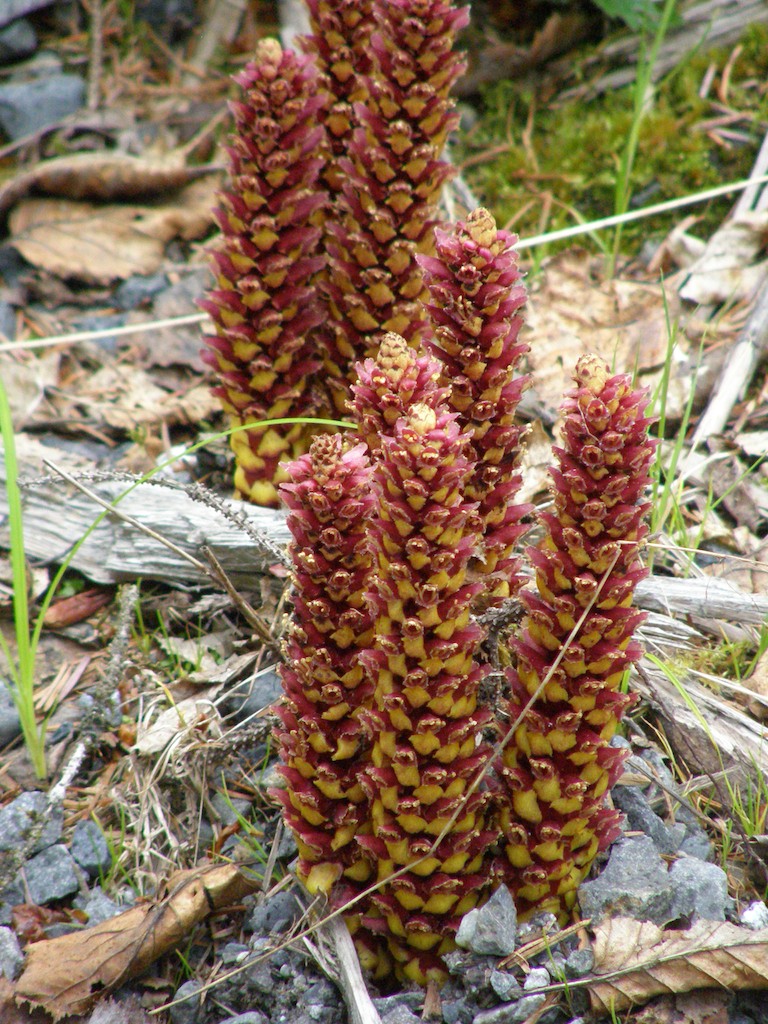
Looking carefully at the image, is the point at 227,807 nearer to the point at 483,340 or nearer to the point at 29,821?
the point at 29,821

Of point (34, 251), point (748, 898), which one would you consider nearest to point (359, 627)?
point (748, 898)

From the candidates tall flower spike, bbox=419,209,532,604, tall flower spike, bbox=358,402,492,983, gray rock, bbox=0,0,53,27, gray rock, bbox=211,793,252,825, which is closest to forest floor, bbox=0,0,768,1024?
gray rock, bbox=211,793,252,825

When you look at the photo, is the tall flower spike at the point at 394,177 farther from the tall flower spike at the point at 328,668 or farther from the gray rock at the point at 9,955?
the gray rock at the point at 9,955

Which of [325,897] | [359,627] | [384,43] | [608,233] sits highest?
[384,43]

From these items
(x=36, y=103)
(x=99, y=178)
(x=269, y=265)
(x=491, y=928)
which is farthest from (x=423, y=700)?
(x=36, y=103)

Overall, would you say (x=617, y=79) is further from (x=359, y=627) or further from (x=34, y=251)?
(x=359, y=627)

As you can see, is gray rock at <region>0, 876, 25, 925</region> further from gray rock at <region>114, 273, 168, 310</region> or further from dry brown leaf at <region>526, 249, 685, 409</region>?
gray rock at <region>114, 273, 168, 310</region>
